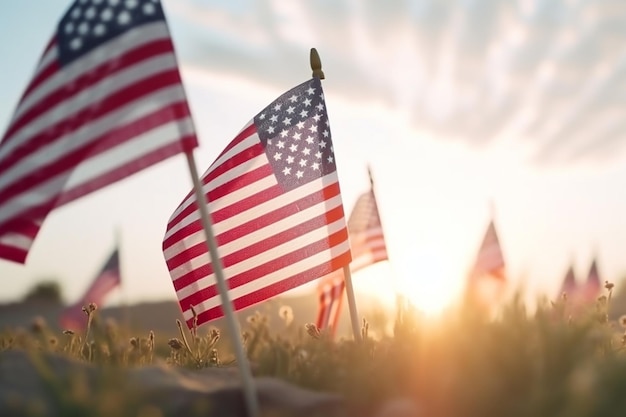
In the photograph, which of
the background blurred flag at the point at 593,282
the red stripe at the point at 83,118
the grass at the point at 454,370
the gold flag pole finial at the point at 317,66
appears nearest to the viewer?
the grass at the point at 454,370

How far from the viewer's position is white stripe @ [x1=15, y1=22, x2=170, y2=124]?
6504mm

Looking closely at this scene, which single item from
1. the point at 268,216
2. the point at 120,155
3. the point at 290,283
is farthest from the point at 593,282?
the point at 120,155

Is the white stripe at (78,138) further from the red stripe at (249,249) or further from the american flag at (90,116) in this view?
the red stripe at (249,249)

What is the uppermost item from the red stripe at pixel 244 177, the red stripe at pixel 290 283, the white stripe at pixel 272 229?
the red stripe at pixel 244 177

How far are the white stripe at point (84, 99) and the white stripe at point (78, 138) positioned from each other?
6cm

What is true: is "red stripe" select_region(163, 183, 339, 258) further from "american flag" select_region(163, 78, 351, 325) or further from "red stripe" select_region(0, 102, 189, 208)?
"red stripe" select_region(0, 102, 189, 208)

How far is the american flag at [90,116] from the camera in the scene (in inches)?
248

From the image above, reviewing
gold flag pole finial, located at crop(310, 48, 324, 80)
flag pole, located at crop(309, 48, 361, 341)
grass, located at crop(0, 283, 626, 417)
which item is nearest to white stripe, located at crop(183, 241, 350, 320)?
flag pole, located at crop(309, 48, 361, 341)

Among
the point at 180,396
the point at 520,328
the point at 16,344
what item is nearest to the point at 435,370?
the point at 520,328

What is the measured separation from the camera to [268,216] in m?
9.22

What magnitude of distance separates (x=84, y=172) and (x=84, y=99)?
550 mm

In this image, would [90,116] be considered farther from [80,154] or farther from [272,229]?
[272,229]

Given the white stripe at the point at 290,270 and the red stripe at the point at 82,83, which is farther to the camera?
the white stripe at the point at 290,270

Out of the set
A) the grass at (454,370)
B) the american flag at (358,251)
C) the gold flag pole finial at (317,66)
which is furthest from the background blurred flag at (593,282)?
the grass at (454,370)
